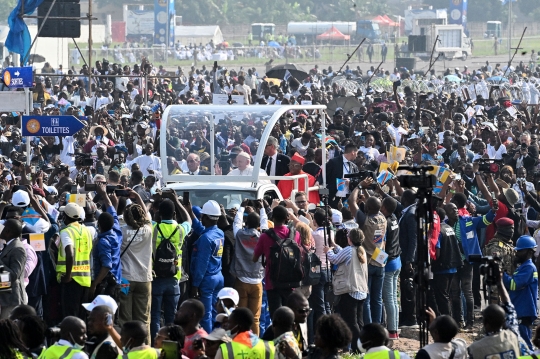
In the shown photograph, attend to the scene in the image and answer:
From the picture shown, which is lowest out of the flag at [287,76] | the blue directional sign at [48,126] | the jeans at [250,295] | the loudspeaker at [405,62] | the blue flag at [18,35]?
the loudspeaker at [405,62]

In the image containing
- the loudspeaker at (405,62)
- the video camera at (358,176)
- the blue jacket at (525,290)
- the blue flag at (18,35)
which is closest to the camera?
the blue jacket at (525,290)

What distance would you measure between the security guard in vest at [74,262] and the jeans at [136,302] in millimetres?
383

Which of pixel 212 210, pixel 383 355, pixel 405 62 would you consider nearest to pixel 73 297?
pixel 212 210

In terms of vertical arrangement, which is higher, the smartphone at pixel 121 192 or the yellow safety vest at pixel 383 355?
the smartphone at pixel 121 192

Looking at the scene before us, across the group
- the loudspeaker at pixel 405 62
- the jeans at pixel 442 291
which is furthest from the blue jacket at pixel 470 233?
the loudspeaker at pixel 405 62

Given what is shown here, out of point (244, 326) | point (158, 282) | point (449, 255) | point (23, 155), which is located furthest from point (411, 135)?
point (244, 326)

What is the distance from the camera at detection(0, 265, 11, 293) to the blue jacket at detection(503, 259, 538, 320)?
4.50 metres

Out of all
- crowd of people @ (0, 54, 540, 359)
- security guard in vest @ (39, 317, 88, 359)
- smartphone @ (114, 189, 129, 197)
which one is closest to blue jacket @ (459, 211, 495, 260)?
crowd of people @ (0, 54, 540, 359)

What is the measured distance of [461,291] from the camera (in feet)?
43.5

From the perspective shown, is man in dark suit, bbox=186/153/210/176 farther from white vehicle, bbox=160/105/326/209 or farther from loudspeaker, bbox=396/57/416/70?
loudspeaker, bbox=396/57/416/70

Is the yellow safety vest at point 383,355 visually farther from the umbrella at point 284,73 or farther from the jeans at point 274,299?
the umbrella at point 284,73

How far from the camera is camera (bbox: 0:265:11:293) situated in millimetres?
9578

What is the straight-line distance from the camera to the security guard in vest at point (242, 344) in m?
7.66

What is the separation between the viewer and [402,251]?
1259 cm
